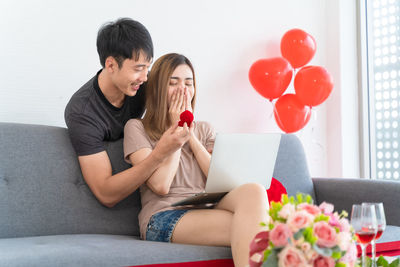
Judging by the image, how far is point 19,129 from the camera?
198cm

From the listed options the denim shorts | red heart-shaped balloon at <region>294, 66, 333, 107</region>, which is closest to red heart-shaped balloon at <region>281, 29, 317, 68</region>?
red heart-shaped balloon at <region>294, 66, 333, 107</region>

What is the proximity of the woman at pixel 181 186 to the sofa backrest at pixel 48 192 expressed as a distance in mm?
158

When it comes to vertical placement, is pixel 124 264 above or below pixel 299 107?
below

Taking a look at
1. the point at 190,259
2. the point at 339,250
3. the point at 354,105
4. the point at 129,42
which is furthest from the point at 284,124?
the point at 339,250

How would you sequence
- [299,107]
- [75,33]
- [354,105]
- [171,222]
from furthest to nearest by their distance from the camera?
[354,105] → [299,107] → [75,33] → [171,222]

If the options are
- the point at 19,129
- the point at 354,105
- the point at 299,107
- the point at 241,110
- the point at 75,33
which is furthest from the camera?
the point at 354,105

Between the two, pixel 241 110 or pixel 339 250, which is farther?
pixel 241 110

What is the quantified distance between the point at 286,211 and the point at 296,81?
2249 mm

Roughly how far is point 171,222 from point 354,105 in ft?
7.99

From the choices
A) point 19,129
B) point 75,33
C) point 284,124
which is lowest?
point 284,124

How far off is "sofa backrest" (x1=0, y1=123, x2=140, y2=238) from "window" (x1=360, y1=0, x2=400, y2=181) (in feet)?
7.52

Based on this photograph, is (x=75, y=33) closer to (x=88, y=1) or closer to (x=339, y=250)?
(x=88, y=1)

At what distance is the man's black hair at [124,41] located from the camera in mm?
2045

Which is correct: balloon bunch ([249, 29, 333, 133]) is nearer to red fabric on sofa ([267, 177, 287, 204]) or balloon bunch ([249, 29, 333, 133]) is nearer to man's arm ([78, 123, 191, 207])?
red fabric on sofa ([267, 177, 287, 204])
